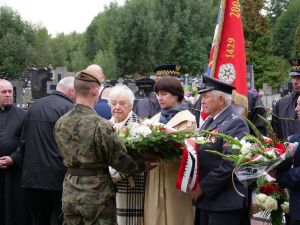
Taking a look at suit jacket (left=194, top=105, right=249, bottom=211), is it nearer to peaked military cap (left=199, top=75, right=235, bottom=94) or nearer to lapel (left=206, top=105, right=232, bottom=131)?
lapel (left=206, top=105, right=232, bottom=131)

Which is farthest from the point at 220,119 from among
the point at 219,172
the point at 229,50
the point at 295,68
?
the point at 295,68

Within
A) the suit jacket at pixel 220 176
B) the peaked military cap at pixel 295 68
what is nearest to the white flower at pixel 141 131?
the suit jacket at pixel 220 176

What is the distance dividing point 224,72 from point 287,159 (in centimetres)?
278

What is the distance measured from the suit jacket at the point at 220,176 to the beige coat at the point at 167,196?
0.53 meters

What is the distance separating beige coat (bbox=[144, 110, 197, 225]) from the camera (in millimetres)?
4941

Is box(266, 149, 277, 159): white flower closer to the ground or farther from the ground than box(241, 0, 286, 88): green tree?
closer to the ground

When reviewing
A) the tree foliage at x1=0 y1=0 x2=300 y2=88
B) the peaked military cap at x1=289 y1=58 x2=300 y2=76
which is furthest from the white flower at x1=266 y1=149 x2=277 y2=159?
the tree foliage at x1=0 y1=0 x2=300 y2=88

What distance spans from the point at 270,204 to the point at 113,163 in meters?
1.41

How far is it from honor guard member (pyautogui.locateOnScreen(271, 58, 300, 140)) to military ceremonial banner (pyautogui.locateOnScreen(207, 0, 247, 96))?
0.62 meters

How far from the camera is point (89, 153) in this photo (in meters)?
4.20

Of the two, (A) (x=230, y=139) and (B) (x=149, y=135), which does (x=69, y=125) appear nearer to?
(B) (x=149, y=135)

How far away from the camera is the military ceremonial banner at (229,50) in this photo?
648 centimetres

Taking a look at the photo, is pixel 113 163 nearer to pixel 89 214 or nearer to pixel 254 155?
pixel 89 214

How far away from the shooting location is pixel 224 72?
6.56 m
